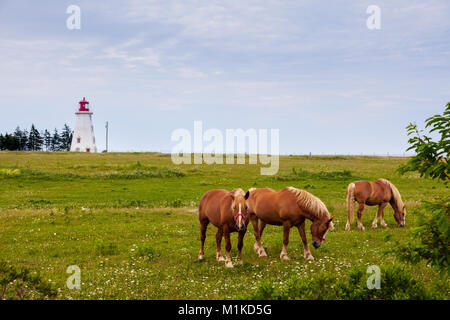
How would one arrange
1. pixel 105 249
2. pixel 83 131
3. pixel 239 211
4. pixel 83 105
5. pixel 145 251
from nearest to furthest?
pixel 239 211 → pixel 145 251 → pixel 105 249 → pixel 83 131 → pixel 83 105

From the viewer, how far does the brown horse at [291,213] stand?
13.0 metres

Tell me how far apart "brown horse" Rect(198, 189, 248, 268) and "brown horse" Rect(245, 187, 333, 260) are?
91 centimetres

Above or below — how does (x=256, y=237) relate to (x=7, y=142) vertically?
below

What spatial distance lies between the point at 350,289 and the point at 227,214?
17.5ft

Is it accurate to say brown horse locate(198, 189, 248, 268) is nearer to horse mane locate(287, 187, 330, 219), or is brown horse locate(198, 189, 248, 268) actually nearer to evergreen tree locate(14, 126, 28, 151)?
horse mane locate(287, 187, 330, 219)

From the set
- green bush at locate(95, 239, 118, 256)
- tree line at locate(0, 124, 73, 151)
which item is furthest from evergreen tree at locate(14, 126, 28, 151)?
green bush at locate(95, 239, 118, 256)

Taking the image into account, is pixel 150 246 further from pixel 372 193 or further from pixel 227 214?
pixel 372 193

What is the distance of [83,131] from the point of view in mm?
100875

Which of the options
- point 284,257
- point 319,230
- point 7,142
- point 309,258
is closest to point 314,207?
point 319,230

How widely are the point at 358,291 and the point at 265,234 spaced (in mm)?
11339

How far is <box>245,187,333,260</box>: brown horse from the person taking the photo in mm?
13000

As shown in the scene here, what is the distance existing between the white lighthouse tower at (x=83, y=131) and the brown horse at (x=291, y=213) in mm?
94467

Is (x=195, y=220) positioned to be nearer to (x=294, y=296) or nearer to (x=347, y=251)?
(x=347, y=251)
